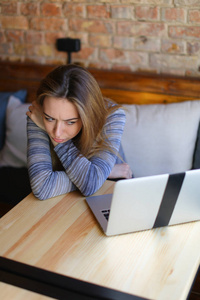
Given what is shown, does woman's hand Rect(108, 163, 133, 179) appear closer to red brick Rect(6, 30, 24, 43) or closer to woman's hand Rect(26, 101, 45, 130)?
woman's hand Rect(26, 101, 45, 130)

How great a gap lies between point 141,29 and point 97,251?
1441 millimetres

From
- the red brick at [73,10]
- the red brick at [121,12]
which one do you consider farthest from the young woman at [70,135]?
the red brick at [73,10]

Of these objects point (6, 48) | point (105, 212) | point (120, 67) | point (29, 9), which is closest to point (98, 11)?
point (120, 67)

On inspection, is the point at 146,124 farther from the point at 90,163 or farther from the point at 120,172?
the point at 90,163

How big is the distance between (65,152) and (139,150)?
0.64 metres

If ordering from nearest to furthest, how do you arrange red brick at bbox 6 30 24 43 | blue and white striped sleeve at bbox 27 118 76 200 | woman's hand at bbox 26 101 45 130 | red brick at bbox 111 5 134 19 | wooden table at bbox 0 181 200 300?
wooden table at bbox 0 181 200 300
blue and white striped sleeve at bbox 27 118 76 200
woman's hand at bbox 26 101 45 130
red brick at bbox 111 5 134 19
red brick at bbox 6 30 24 43

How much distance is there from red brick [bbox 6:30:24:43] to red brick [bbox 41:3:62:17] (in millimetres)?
218

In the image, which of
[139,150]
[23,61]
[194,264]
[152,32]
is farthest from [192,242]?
[23,61]

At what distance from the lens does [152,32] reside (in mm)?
2064

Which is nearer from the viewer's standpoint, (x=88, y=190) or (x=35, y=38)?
(x=88, y=190)

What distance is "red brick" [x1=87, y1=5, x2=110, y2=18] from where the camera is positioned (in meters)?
2.12

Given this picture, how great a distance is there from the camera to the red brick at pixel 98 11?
212cm

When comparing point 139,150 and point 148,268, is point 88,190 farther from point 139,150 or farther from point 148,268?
point 139,150

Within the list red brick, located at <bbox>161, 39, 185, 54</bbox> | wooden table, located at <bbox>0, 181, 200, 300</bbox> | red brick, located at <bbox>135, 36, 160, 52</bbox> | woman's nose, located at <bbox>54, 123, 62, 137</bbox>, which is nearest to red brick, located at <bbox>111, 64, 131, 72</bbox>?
red brick, located at <bbox>135, 36, 160, 52</bbox>
